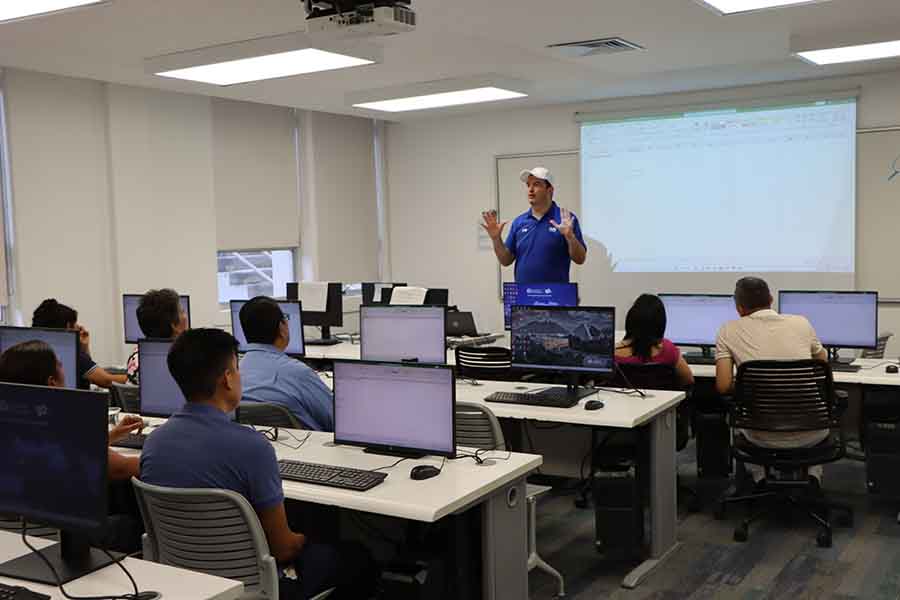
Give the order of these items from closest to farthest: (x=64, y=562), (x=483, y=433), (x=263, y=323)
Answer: (x=64, y=562) < (x=483, y=433) < (x=263, y=323)

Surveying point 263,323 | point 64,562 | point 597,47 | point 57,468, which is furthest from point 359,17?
point 597,47

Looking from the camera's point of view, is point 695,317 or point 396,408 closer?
point 396,408

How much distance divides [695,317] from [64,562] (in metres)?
4.22

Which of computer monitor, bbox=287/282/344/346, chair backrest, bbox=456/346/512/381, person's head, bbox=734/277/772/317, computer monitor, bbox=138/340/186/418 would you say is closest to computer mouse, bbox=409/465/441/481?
computer monitor, bbox=138/340/186/418

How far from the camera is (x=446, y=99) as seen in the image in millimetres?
7391

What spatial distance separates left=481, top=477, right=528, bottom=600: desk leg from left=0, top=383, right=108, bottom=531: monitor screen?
Result: 1.28m

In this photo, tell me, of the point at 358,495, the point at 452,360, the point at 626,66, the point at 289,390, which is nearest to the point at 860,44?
the point at 626,66

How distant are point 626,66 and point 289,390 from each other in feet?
13.9

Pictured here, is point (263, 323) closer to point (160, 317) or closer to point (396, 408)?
point (396, 408)

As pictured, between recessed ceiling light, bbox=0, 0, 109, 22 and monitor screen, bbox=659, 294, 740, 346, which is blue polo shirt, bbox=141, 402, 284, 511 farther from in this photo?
monitor screen, bbox=659, 294, 740, 346

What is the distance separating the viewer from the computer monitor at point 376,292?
7.14m

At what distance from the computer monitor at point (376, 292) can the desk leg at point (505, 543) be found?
12.8ft

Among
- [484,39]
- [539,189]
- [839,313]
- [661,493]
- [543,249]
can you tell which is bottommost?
[661,493]

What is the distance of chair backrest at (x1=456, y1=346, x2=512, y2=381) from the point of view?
16.6ft
